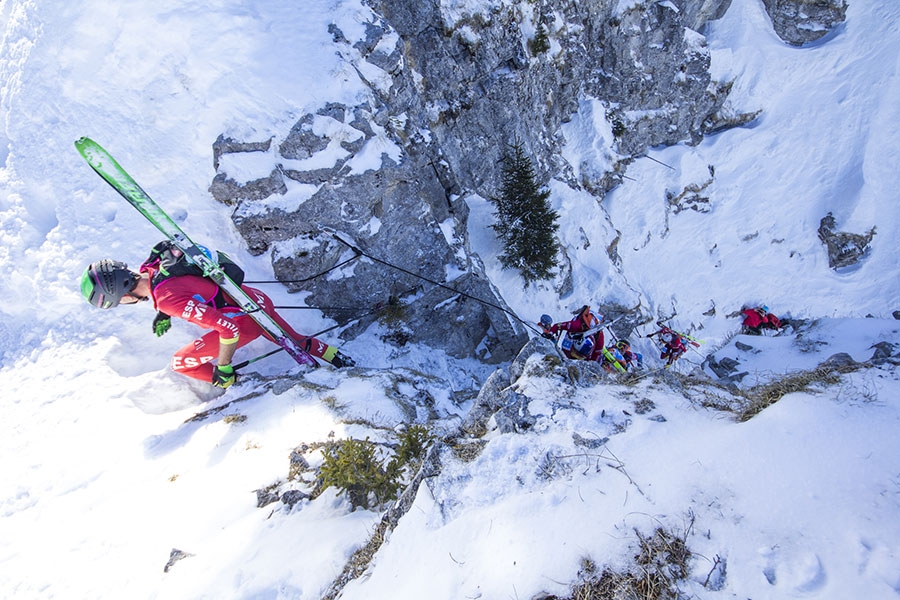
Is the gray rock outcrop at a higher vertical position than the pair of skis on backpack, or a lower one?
higher

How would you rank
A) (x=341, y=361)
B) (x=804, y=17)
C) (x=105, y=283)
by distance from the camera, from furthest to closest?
(x=804, y=17) < (x=341, y=361) < (x=105, y=283)

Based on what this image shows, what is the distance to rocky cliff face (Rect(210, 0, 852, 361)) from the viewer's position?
422 inches

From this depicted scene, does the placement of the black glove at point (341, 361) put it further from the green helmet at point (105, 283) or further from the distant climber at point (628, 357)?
the distant climber at point (628, 357)

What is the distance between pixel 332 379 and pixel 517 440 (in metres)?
5.06

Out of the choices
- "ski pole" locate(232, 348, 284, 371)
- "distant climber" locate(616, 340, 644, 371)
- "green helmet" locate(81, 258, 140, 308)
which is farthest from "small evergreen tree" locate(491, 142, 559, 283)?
"green helmet" locate(81, 258, 140, 308)

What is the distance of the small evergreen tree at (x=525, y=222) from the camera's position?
16.1 meters

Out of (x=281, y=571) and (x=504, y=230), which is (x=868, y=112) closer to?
(x=504, y=230)

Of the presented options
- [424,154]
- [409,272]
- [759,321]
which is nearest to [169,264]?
[409,272]

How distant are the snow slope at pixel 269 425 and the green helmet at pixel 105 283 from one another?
2160 millimetres

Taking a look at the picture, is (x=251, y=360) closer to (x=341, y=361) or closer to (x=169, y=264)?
(x=341, y=361)

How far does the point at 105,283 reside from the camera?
283 inches

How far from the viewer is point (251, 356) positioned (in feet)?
32.6

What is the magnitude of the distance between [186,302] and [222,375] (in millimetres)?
1717

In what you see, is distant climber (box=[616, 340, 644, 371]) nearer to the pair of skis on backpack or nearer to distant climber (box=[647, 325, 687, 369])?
distant climber (box=[647, 325, 687, 369])
